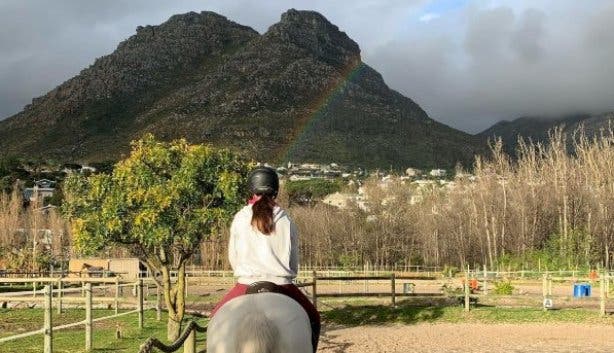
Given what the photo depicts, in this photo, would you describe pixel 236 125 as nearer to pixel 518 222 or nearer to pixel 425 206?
pixel 425 206

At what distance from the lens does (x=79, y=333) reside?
542 inches

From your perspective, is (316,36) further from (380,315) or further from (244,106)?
(380,315)

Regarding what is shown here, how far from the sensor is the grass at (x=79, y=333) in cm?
1120

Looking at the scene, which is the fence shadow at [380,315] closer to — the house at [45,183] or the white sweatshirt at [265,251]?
the white sweatshirt at [265,251]

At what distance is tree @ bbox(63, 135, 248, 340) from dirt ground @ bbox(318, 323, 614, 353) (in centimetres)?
321

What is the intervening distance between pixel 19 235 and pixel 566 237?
39.5m

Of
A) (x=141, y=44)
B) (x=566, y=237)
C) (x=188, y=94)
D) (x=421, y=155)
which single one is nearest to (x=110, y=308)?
(x=566, y=237)

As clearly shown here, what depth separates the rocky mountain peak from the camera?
4961 inches

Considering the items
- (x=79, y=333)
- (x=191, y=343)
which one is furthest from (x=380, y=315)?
(x=191, y=343)

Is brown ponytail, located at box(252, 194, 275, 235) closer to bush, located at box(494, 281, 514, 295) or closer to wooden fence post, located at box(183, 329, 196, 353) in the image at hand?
wooden fence post, located at box(183, 329, 196, 353)

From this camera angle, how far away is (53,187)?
266 ft

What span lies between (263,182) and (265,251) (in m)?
0.37

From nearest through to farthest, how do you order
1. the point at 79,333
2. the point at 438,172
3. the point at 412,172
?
1. the point at 79,333
2. the point at 412,172
3. the point at 438,172

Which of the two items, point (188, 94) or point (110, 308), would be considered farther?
point (188, 94)
